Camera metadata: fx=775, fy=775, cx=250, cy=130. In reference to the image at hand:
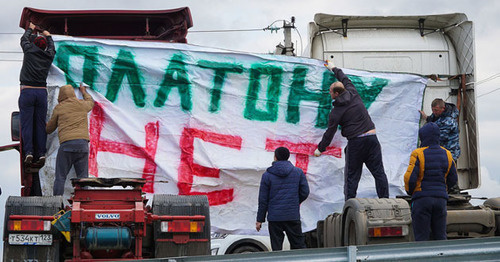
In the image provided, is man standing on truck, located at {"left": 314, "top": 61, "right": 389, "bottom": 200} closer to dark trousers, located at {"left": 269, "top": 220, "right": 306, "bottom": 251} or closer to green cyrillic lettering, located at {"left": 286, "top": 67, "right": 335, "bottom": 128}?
green cyrillic lettering, located at {"left": 286, "top": 67, "right": 335, "bottom": 128}

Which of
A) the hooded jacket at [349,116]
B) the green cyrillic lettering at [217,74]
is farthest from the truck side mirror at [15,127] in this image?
the hooded jacket at [349,116]

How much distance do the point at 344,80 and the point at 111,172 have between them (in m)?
3.41

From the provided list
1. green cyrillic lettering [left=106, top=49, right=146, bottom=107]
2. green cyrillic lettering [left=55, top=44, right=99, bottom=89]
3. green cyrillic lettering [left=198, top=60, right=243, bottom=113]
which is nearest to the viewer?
green cyrillic lettering [left=55, top=44, right=99, bottom=89]

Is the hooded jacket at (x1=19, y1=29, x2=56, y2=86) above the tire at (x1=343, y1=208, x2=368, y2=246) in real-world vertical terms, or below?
above

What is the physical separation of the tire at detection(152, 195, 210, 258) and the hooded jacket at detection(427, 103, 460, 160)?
4.15 m

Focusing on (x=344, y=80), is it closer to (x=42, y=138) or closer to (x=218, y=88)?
(x=218, y=88)

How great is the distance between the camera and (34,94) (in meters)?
9.70

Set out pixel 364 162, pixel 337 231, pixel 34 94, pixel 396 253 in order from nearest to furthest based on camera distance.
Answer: pixel 396 253 < pixel 337 231 < pixel 34 94 < pixel 364 162

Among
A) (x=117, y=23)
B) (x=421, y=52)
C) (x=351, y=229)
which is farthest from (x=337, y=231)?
(x=117, y=23)

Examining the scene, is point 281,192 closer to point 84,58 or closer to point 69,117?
point 69,117

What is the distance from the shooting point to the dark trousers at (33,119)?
9617 mm

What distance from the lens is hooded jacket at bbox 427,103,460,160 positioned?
10.7m

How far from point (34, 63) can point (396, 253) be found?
18.4 ft

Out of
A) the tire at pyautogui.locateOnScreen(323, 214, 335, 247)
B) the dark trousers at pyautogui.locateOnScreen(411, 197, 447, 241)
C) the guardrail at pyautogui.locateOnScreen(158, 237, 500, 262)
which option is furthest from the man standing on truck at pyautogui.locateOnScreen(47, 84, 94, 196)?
the guardrail at pyautogui.locateOnScreen(158, 237, 500, 262)
